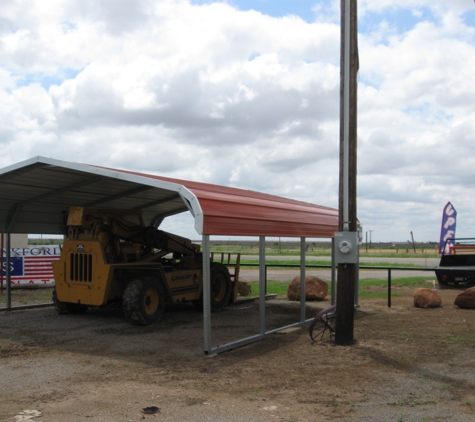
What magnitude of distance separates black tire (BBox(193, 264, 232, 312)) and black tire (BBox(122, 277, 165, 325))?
2.30m

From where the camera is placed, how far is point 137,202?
15492mm

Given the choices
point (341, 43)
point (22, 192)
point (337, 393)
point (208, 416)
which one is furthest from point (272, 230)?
point (22, 192)

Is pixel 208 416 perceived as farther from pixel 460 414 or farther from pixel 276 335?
pixel 276 335

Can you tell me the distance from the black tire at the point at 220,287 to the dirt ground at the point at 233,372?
178 centimetres

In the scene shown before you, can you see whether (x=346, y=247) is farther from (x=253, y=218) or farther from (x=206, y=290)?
(x=206, y=290)

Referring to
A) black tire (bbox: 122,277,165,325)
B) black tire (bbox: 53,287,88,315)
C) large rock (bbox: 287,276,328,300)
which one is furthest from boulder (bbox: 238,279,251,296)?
black tire (bbox: 122,277,165,325)

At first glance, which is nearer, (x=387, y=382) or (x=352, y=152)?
(x=387, y=382)

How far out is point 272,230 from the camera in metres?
10.7

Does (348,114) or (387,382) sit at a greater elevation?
(348,114)

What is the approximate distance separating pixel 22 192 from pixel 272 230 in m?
6.12

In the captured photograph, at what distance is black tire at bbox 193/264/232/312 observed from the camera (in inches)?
561

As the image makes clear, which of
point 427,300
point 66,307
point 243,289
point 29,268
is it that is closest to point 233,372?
point 66,307

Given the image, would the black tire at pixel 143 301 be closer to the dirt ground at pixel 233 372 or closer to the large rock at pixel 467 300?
the dirt ground at pixel 233 372

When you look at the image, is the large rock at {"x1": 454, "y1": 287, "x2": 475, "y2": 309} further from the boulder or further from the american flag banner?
the american flag banner
